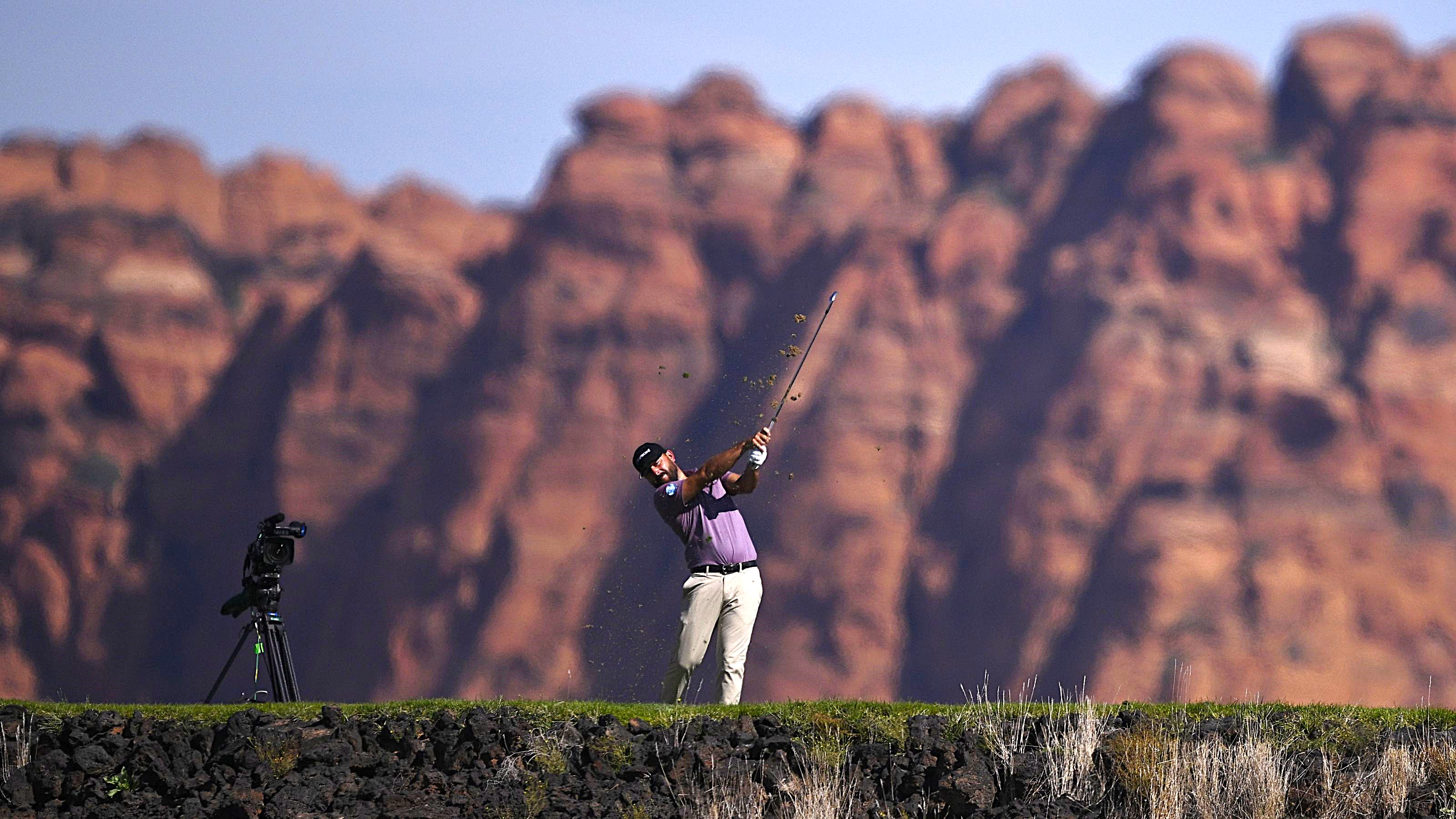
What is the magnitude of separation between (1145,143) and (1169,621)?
2638 centimetres

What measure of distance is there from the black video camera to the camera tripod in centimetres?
6

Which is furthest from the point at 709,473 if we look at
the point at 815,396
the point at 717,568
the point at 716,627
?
the point at 815,396

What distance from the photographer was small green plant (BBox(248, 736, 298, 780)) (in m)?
11.5

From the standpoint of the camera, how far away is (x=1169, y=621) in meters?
62.8

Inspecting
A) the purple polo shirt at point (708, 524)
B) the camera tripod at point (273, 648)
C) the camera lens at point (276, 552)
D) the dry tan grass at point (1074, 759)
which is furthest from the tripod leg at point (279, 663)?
the dry tan grass at point (1074, 759)

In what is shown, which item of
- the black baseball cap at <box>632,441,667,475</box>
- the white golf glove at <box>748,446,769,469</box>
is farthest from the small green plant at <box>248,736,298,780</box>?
the white golf glove at <box>748,446,769,469</box>

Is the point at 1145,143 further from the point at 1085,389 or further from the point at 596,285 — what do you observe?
the point at 596,285

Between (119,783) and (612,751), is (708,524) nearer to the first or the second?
(612,751)

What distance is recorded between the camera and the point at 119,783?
11664 millimetres

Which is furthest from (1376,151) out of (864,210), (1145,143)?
(864,210)

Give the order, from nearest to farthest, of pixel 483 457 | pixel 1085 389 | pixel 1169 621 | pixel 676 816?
1. pixel 676 816
2. pixel 1169 621
3. pixel 1085 389
4. pixel 483 457

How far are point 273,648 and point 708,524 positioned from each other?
383 centimetres

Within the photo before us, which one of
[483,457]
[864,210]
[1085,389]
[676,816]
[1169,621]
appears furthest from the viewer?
[864,210]

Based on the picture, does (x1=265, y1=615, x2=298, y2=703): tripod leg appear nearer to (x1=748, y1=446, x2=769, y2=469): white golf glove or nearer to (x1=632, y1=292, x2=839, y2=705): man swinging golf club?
(x1=632, y1=292, x2=839, y2=705): man swinging golf club
